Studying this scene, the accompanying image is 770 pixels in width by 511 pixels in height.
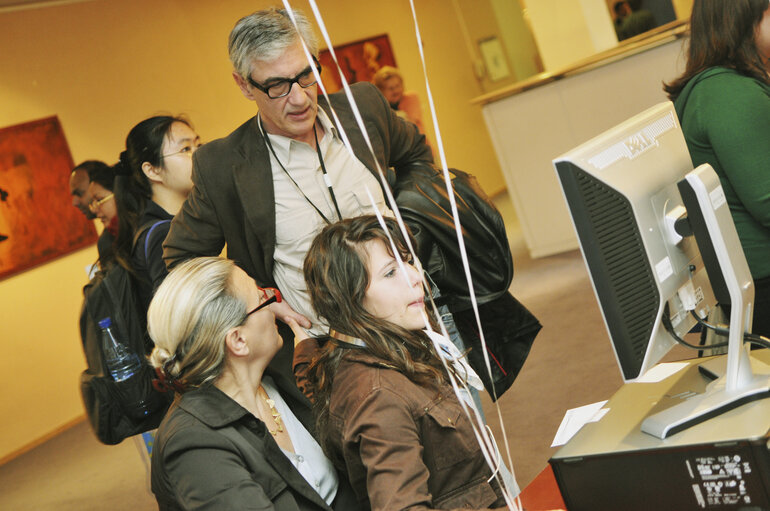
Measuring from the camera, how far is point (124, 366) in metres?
2.81

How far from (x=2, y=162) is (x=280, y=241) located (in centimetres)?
500

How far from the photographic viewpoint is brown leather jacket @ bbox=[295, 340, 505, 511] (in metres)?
1.43

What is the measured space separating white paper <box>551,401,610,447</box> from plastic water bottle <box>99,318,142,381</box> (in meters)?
1.64

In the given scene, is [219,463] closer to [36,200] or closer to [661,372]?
[661,372]

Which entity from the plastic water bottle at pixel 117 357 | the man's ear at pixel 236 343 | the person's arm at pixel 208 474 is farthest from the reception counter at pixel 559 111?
the person's arm at pixel 208 474

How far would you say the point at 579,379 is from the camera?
405cm

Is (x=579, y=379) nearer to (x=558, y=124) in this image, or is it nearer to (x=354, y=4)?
(x=558, y=124)

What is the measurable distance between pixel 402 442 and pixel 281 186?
89 centimetres

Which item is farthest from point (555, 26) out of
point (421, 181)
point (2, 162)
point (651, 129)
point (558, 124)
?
point (651, 129)

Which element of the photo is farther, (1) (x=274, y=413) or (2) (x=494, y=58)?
(2) (x=494, y=58)

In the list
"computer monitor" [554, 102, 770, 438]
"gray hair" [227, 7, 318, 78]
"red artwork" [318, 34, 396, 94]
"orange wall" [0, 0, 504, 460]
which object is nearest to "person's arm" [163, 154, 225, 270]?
"gray hair" [227, 7, 318, 78]

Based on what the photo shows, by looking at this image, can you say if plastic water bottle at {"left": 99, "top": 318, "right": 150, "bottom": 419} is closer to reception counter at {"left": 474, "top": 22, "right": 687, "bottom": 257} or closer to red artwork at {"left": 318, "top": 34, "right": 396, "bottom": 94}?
reception counter at {"left": 474, "top": 22, "right": 687, "bottom": 257}

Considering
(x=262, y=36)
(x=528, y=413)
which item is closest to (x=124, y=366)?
(x=262, y=36)

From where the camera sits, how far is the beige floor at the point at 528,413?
3799 mm
